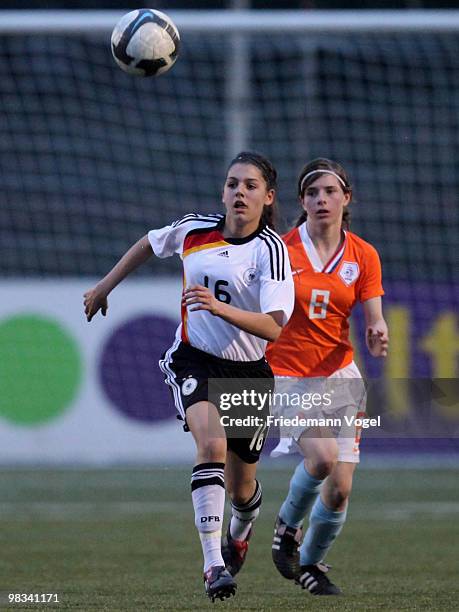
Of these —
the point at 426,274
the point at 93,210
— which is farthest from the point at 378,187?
the point at 93,210

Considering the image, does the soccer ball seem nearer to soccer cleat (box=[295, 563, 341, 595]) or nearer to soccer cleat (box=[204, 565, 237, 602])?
soccer cleat (box=[295, 563, 341, 595])

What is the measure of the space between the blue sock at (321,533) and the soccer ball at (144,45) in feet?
8.59

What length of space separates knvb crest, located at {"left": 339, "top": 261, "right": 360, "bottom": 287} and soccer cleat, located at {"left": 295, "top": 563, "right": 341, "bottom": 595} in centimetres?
148

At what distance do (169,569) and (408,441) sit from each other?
6262 mm

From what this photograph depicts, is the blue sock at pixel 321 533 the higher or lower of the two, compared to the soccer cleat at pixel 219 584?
higher

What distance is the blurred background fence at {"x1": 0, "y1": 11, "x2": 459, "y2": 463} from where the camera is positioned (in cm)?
1247

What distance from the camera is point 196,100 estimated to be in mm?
15656

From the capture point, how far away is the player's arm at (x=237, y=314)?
539 centimetres

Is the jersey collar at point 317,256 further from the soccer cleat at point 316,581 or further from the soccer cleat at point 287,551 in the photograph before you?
the soccer cleat at point 316,581

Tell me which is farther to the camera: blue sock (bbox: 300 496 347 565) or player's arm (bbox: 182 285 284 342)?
blue sock (bbox: 300 496 347 565)

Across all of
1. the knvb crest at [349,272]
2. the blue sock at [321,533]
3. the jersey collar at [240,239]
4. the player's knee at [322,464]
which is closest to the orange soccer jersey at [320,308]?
the knvb crest at [349,272]

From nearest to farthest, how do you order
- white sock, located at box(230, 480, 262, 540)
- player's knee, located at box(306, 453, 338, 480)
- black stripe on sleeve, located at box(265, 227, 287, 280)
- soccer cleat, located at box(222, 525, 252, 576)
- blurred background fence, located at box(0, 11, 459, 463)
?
black stripe on sleeve, located at box(265, 227, 287, 280) → player's knee, located at box(306, 453, 338, 480) → white sock, located at box(230, 480, 262, 540) → soccer cleat, located at box(222, 525, 252, 576) → blurred background fence, located at box(0, 11, 459, 463)

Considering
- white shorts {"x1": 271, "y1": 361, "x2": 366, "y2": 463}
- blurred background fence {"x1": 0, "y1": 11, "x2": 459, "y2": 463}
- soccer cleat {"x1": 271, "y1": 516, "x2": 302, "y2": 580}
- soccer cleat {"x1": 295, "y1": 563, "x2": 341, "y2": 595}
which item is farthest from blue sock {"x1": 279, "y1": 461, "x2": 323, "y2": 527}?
blurred background fence {"x1": 0, "y1": 11, "x2": 459, "y2": 463}

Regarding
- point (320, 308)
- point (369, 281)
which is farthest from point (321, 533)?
point (369, 281)
